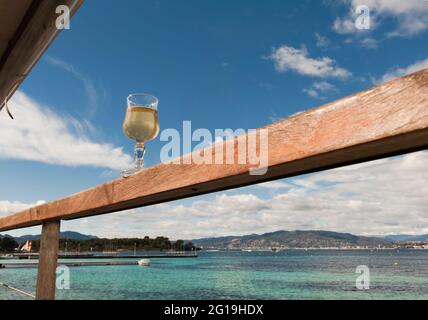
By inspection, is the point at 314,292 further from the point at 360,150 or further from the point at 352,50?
the point at 352,50

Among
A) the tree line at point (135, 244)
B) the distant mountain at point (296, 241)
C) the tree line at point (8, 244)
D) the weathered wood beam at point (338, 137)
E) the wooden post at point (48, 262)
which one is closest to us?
the weathered wood beam at point (338, 137)

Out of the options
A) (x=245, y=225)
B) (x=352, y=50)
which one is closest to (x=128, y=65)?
(x=245, y=225)

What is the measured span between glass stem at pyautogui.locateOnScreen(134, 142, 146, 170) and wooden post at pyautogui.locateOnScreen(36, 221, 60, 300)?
819mm

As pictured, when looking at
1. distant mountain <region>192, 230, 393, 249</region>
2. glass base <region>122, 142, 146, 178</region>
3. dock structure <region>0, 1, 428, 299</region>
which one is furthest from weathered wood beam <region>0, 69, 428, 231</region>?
distant mountain <region>192, 230, 393, 249</region>

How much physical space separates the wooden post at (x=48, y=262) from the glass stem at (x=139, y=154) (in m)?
0.82

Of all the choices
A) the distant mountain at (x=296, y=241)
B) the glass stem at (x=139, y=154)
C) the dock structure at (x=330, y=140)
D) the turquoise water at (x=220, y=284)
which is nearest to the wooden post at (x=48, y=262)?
the glass stem at (x=139, y=154)

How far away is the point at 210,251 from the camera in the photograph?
145 m

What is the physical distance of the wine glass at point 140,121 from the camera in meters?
1.28

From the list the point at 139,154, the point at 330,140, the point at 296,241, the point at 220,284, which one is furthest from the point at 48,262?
the point at 296,241

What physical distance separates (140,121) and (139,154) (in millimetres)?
116

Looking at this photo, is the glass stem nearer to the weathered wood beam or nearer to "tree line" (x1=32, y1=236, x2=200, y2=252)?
the weathered wood beam

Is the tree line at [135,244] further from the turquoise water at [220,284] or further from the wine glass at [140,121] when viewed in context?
the wine glass at [140,121]

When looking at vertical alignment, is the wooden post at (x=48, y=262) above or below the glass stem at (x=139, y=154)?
below

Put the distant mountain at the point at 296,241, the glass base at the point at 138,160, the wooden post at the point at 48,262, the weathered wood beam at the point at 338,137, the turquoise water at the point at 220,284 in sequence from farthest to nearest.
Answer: the distant mountain at the point at 296,241 → the turquoise water at the point at 220,284 → the wooden post at the point at 48,262 → the glass base at the point at 138,160 → the weathered wood beam at the point at 338,137
